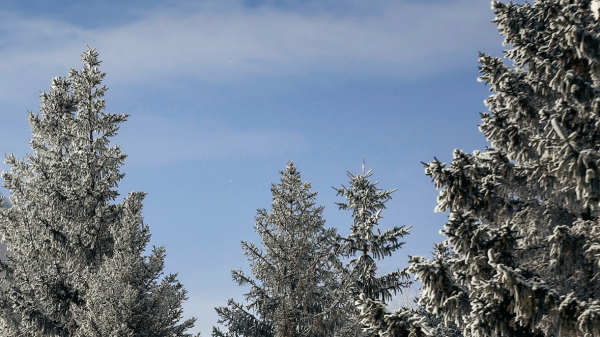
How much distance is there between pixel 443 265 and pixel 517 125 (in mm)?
3218

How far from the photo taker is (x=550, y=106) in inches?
438

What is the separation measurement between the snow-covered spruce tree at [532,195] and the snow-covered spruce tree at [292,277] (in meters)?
7.90

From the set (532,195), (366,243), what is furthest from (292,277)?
(532,195)

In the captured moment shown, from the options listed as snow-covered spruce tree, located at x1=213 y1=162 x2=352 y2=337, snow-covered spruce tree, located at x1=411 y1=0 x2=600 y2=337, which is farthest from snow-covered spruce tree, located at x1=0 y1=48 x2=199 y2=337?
snow-covered spruce tree, located at x1=411 y1=0 x2=600 y2=337

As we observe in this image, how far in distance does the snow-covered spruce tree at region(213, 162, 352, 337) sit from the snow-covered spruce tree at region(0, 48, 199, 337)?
8.85 ft

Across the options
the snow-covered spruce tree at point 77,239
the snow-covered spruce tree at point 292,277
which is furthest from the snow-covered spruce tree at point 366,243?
the snow-covered spruce tree at point 77,239

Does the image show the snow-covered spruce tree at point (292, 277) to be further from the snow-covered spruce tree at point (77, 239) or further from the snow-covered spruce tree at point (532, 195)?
the snow-covered spruce tree at point (532, 195)

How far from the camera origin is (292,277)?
18156 millimetres

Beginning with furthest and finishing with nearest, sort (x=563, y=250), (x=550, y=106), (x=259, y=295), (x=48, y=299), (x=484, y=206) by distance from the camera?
(x=259, y=295) → (x=48, y=299) → (x=550, y=106) → (x=484, y=206) → (x=563, y=250)

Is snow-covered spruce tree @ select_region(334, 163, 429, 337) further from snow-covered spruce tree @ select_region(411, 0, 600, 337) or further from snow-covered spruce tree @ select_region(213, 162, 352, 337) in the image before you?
snow-covered spruce tree @ select_region(411, 0, 600, 337)

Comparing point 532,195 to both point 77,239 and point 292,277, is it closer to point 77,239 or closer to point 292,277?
point 292,277

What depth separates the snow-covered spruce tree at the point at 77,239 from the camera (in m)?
15.8

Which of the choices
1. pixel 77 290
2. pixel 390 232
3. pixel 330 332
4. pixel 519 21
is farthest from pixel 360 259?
pixel 519 21

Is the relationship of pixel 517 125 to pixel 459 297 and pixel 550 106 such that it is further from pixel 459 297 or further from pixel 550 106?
pixel 459 297
